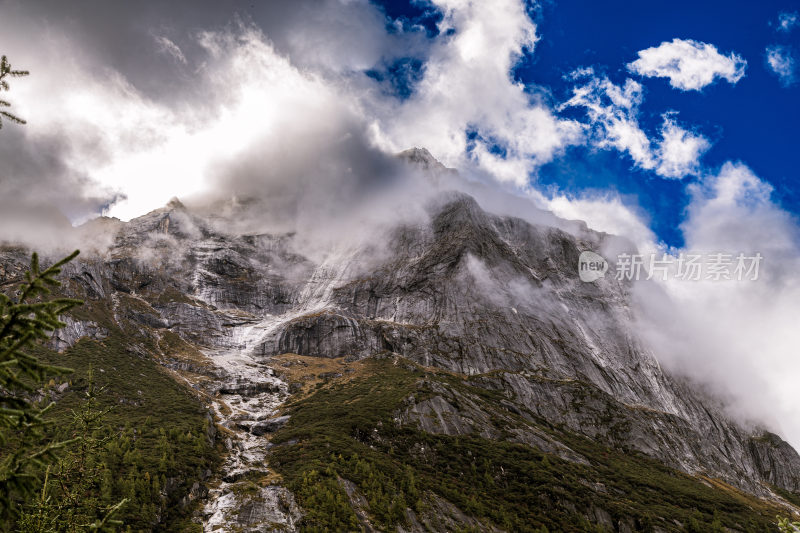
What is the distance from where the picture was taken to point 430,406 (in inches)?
4102

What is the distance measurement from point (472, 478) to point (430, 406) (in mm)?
25110

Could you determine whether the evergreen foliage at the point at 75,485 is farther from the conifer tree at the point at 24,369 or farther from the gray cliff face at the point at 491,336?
the gray cliff face at the point at 491,336

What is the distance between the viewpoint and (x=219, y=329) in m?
171

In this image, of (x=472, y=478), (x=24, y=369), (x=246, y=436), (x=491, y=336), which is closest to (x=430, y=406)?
(x=472, y=478)

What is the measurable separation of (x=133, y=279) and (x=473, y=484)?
171047mm

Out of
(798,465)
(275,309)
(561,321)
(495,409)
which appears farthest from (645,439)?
(275,309)

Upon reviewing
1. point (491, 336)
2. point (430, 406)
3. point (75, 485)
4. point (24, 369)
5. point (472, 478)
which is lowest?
point (75, 485)

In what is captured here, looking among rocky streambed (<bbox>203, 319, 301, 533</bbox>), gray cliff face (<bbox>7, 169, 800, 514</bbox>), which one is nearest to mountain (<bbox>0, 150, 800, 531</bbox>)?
rocky streambed (<bbox>203, 319, 301, 533</bbox>)

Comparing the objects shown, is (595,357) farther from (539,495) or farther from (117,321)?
(117,321)

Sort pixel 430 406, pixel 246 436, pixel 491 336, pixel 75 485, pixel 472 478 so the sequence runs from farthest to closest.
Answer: pixel 491 336
pixel 430 406
pixel 246 436
pixel 472 478
pixel 75 485

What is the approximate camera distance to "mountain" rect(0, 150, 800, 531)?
222 ft

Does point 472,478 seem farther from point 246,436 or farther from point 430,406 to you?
point 246,436

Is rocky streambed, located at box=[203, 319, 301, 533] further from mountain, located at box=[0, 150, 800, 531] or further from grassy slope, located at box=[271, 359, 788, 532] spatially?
grassy slope, located at box=[271, 359, 788, 532]

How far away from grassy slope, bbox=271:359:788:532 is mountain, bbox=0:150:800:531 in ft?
1.41
